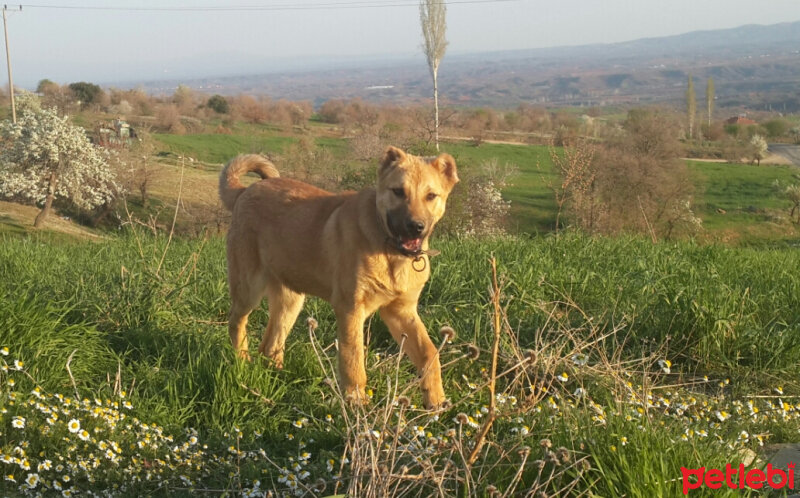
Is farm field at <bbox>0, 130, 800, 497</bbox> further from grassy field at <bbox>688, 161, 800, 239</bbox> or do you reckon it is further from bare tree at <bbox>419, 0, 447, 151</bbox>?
bare tree at <bbox>419, 0, 447, 151</bbox>

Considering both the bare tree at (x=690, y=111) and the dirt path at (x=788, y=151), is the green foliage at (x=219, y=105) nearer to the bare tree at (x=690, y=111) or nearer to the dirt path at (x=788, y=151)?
the bare tree at (x=690, y=111)

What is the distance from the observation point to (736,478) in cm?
345

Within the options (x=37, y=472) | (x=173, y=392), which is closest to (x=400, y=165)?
(x=173, y=392)

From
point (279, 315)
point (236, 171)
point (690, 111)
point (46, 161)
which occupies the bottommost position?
point (279, 315)

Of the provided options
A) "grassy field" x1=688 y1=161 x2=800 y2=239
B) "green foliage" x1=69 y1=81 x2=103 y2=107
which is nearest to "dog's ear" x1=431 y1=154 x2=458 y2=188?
"grassy field" x1=688 y1=161 x2=800 y2=239

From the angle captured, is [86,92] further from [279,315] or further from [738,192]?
[279,315]

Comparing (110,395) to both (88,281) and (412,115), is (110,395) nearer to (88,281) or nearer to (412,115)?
(88,281)

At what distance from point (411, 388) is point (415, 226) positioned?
48.1 inches

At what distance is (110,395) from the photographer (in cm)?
487

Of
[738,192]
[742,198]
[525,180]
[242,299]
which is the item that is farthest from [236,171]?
[738,192]

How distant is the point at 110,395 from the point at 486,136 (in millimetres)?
63677

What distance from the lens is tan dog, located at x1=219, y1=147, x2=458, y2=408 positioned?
498cm

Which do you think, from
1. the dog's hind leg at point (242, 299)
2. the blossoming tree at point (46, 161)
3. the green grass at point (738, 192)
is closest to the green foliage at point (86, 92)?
the blossoming tree at point (46, 161)

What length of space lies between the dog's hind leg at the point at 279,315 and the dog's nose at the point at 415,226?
1601 millimetres
